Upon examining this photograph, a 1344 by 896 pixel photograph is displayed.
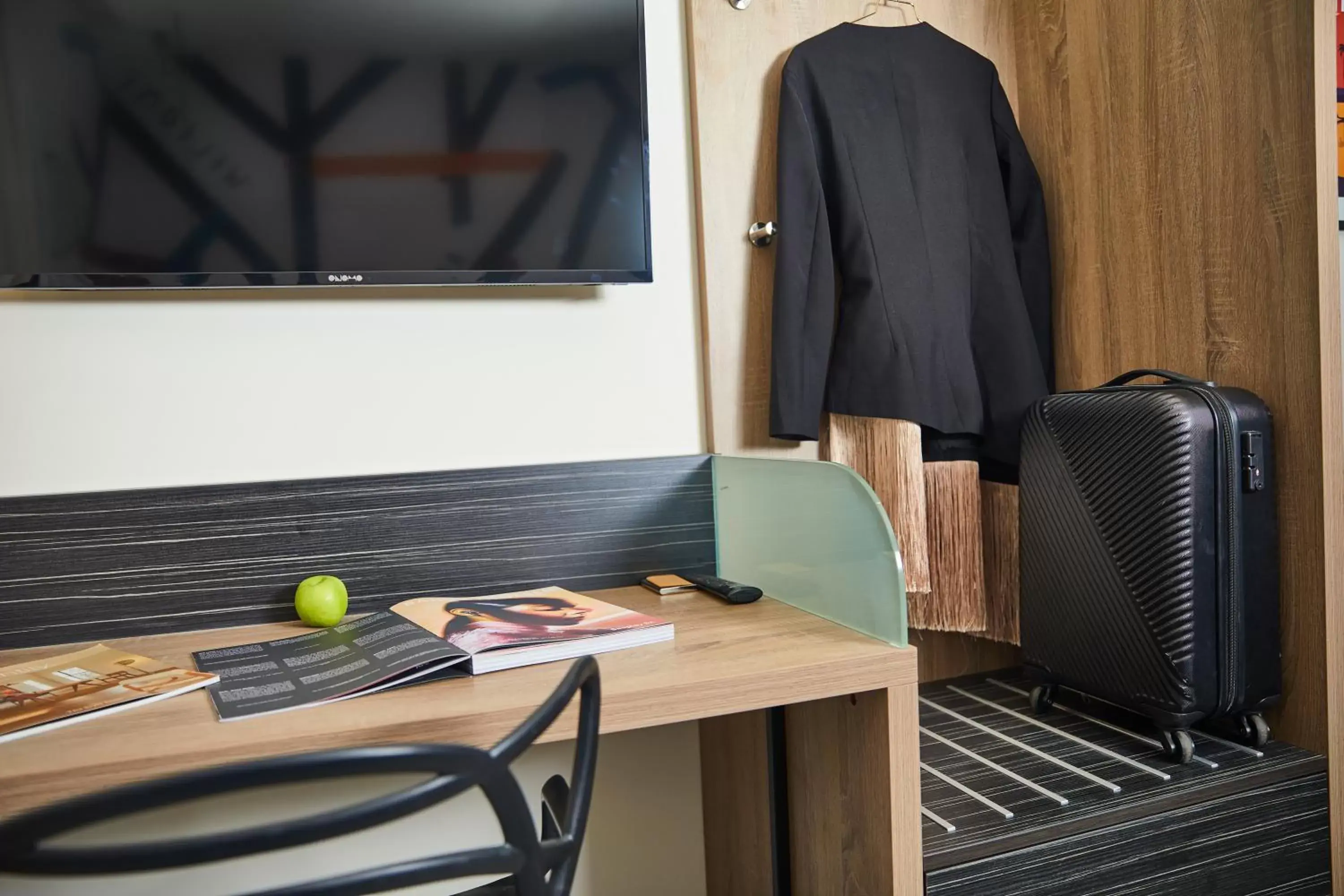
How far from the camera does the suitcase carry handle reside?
4.73 feet

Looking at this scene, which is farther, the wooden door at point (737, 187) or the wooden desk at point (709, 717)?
the wooden door at point (737, 187)

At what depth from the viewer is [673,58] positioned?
1.73m

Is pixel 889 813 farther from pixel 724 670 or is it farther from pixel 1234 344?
pixel 1234 344

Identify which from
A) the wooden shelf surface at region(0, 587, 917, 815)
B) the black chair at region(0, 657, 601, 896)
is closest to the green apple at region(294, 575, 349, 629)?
the wooden shelf surface at region(0, 587, 917, 815)

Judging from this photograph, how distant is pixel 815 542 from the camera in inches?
51.4

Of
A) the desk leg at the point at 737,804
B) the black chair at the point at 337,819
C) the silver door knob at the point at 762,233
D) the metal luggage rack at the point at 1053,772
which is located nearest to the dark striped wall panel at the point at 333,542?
the desk leg at the point at 737,804

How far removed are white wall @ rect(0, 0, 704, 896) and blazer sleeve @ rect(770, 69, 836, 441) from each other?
0.16m

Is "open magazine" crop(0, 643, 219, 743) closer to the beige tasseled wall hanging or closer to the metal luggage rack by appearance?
the metal luggage rack

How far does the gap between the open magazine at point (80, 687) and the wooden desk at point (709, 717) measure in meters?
0.02

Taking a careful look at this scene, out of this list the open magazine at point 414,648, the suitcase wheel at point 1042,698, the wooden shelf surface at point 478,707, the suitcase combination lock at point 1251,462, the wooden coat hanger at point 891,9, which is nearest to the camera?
the wooden shelf surface at point 478,707

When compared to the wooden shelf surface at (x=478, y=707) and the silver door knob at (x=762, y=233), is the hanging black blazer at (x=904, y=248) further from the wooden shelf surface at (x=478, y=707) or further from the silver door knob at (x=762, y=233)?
the wooden shelf surface at (x=478, y=707)

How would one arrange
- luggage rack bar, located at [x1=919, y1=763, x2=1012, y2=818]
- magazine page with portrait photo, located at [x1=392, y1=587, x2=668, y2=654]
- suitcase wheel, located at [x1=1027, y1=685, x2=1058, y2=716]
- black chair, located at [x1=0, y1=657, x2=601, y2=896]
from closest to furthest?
1. black chair, located at [x1=0, y1=657, x2=601, y2=896]
2. magazine page with portrait photo, located at [x1=392, y1=587, x2=668, y2=654]
3. luggage rack bar, located at [x1=919, y1=763, x2=1012, y2=818]
4. suitcase wheel, located at [x1=1027, y1=685, x2=1058, y2=716]

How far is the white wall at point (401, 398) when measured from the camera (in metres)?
1.43

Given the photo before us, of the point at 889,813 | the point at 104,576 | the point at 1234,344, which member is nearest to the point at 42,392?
the point at 104,576
